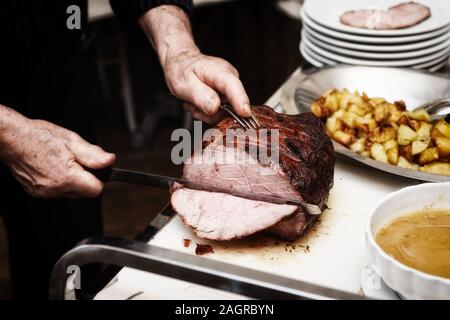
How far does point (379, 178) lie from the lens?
1.57 meters

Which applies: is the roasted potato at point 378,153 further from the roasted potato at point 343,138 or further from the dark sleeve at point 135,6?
the dark sleeve at point 135,6

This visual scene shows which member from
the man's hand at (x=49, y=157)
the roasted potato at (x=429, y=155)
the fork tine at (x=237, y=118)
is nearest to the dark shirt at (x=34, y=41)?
the man's hand at (x=49, y=157)

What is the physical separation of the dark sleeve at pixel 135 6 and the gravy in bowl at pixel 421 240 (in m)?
1.20

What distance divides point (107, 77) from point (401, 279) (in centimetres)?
448

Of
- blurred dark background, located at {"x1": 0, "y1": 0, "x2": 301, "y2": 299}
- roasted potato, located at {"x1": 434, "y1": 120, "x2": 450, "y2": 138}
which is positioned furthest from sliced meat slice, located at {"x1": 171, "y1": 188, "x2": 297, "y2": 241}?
blurred dark background, located at {"x1": 0, "y1": 0, "x2": 301, "y2": 299}

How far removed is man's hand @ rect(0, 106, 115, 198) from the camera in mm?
1286

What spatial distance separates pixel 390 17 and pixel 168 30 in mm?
807

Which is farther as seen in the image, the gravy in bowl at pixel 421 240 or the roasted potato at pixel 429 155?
the roasted potato at pixel 429 155

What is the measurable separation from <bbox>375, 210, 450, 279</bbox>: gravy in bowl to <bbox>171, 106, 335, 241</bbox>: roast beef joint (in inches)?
9.0

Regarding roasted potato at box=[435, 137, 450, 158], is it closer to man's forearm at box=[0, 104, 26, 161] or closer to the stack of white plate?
the stack of white plate

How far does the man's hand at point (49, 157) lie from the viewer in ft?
4.22

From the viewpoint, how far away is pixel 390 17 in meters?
2.04
